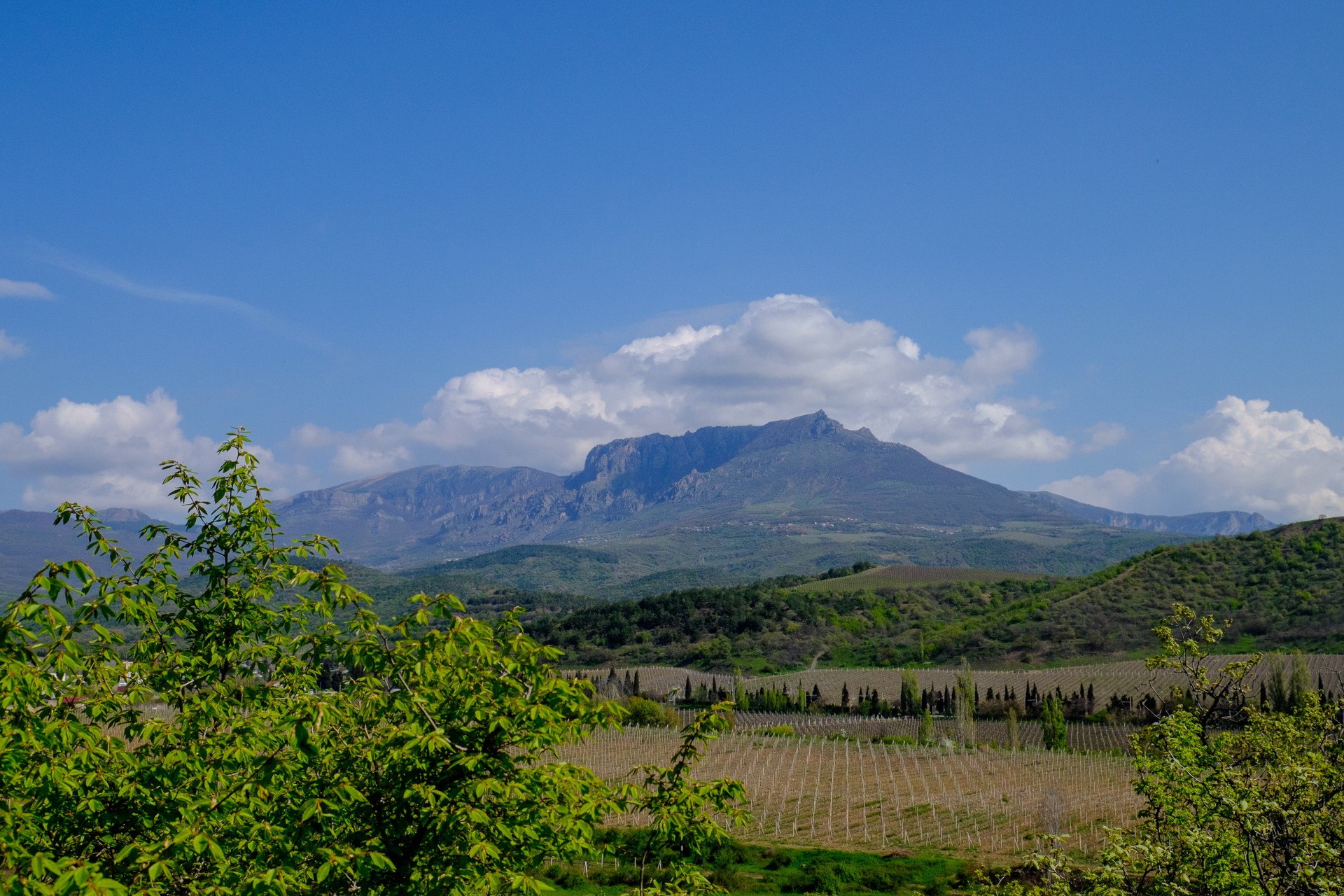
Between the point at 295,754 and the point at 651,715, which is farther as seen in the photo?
the point at 651,715

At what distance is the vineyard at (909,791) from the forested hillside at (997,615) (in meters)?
61.6

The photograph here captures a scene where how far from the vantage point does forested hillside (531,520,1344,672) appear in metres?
126

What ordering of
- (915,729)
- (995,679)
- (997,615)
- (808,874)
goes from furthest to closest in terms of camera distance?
(997,615), (995,679), (915,729), (808,874)

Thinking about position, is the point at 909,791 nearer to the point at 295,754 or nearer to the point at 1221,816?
the point at 1221,816

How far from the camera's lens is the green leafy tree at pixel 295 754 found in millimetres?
8555

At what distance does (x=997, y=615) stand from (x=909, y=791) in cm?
11083

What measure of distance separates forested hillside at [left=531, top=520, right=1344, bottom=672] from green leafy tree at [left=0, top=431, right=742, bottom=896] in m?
123

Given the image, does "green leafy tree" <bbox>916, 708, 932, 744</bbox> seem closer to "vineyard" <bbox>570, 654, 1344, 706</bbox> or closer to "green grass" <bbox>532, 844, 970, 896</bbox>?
"vineyard" <bbox>570, 654, 1344, 706</bbox>

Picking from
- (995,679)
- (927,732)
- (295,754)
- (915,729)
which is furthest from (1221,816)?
(995,679)

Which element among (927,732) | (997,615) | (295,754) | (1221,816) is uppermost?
(295,754)

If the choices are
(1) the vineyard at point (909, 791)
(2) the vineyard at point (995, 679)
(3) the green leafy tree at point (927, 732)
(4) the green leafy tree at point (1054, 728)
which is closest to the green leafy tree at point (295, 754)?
(1) the vineyard at point (909, 791)

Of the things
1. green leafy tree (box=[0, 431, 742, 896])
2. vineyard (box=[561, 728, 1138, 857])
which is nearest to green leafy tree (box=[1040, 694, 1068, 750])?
vineyard (box=[561, 728, 1138, 857])

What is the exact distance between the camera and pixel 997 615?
159 metres

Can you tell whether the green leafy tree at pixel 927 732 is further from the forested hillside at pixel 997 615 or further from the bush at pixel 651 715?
the forested hillside at pixel 997 615
